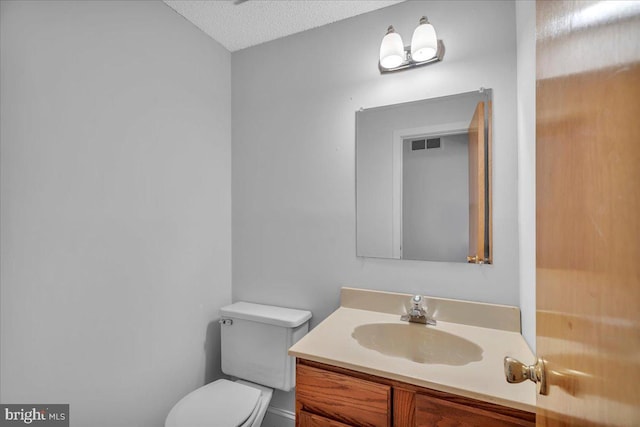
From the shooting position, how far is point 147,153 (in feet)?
4.57

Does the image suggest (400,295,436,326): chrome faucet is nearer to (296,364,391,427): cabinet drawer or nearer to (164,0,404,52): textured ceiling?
(296,364,391,427): cabinet drawer

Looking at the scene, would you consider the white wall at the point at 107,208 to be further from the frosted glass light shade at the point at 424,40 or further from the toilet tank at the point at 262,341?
the frosted glass light shade at the point at 424,40

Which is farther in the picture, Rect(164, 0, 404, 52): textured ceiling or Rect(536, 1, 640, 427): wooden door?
Rect(164, 0, 404, 52): textured ceiling

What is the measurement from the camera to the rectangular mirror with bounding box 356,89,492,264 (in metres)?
1.32

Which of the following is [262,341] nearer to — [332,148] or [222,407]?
[222,407]

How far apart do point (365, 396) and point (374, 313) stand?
1.69ft

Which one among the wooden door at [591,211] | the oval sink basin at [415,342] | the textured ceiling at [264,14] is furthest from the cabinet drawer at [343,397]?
the textured ceiling at [264,14]

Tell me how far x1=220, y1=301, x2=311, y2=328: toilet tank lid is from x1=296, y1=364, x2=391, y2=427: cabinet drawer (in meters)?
0.45

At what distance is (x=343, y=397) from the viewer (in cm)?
101

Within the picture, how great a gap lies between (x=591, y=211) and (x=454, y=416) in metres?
0.78

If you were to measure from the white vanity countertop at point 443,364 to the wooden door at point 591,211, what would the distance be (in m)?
0.28

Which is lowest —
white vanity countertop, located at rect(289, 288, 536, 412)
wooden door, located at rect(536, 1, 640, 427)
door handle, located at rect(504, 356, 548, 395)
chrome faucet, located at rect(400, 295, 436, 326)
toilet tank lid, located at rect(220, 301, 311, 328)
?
toilet tank lid, located at rect(220, 301, 311, 328)

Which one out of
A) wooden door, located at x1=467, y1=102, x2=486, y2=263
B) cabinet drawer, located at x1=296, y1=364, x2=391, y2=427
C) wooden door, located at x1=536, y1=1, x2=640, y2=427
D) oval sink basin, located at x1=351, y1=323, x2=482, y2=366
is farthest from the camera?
wooden door, located at x1=467, y1=102, x2=486, y2=263

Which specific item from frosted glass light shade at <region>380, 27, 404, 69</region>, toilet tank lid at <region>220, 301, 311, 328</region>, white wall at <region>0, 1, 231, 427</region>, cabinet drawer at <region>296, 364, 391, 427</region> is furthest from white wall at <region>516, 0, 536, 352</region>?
white wall at <region>0, 1, 231, 427</region>
